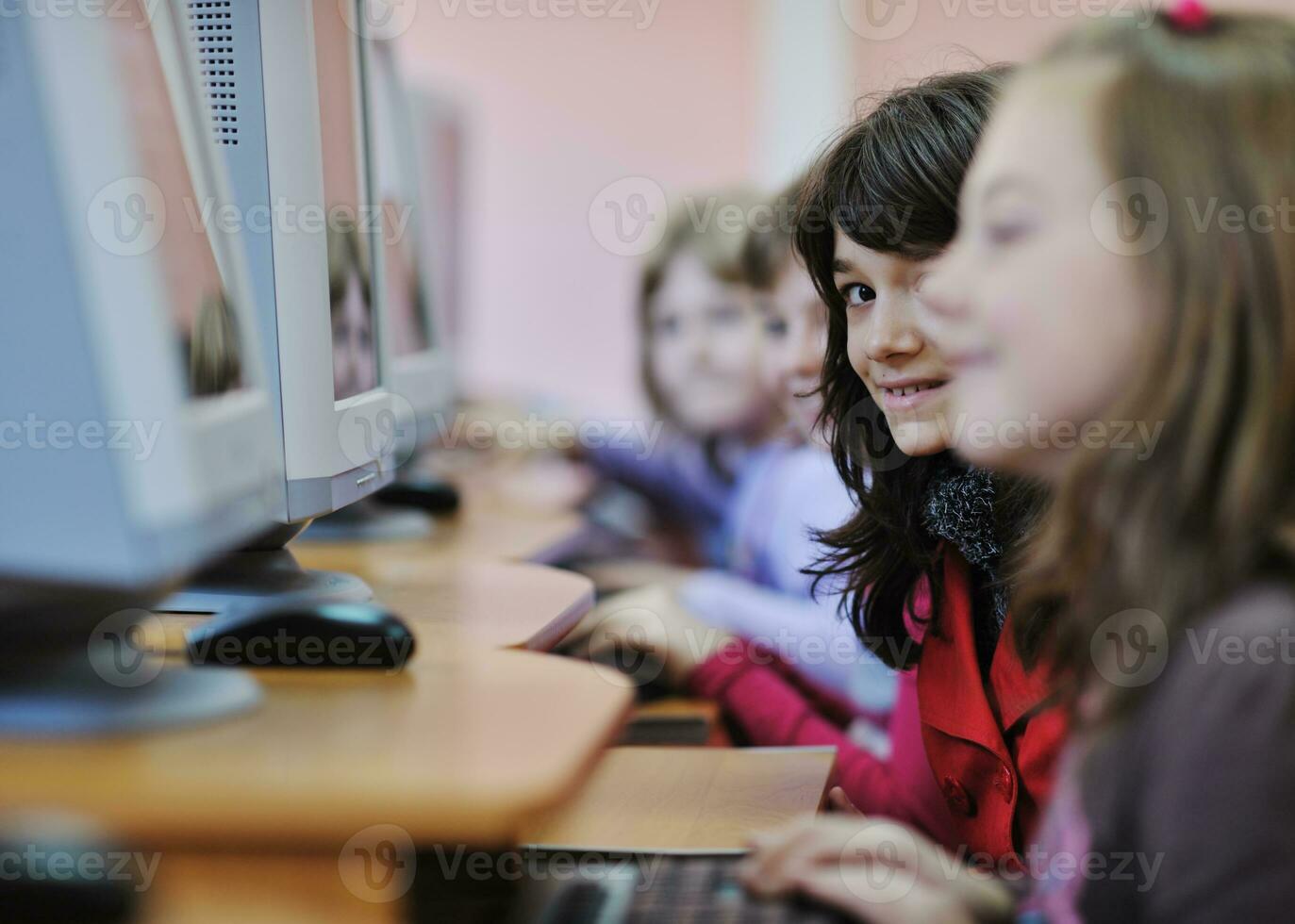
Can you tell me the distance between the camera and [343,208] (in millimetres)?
1141

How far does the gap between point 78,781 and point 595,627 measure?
2.43 feet

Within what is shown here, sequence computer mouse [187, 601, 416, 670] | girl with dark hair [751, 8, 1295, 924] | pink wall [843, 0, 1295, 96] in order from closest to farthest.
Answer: girl with dark hair [751, 8, 1295, 924], computer mouse [187, 601, 416, 670], pink wall [843, 0, 1295, 96]

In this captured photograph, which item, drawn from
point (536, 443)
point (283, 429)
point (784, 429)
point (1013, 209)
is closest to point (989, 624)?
point (1013, 209)

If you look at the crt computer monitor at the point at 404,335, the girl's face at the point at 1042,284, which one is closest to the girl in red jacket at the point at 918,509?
the girl's face at the point at 1042,284

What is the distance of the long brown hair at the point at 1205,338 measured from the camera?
1.80ft

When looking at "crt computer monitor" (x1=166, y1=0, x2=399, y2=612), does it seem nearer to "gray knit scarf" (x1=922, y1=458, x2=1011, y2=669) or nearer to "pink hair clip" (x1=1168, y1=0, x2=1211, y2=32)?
"gray knit scarf" (x1=922, y1=458, x2=1011, y2=669)

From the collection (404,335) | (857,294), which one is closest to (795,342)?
(404,335)

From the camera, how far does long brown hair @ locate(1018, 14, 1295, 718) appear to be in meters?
0.55

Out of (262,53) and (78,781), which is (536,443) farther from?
(78,781)

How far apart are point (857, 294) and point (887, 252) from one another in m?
0.06

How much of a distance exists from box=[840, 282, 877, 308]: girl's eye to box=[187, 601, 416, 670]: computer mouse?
44 cm

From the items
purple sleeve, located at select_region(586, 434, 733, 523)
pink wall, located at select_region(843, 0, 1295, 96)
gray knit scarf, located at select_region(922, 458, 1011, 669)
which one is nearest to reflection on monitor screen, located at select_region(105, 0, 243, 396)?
gray knit scarf, located at select_region(922, 458, 1011, 669)

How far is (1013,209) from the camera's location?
61cm

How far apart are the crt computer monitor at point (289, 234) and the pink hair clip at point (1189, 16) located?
665mm
